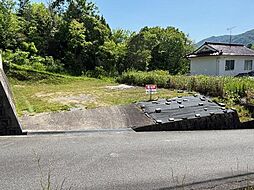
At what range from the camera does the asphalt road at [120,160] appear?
3430mm

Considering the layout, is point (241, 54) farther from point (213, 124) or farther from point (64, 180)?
point (64, 180)

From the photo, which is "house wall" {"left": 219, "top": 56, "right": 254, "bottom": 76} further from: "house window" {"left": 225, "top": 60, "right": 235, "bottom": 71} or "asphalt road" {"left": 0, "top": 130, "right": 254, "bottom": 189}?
"asphalt road" {"left": 0, "top": 130, "right": 254, "bottom": 189}

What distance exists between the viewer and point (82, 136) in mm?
5809

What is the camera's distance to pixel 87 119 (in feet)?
23.4

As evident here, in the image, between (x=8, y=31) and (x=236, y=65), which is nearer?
(x=8, y=31)

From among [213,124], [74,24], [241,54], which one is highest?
[74,24]

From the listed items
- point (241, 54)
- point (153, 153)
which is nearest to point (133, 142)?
point (153, 153)

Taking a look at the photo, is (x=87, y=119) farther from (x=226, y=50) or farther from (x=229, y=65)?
(x=226, y=50)

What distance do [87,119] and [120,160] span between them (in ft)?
10.2

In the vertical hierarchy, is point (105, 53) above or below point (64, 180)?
above

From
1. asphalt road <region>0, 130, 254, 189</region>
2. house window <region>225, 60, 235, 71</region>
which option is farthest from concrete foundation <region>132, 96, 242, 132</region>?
house window <region>225, 60, 235, 71</region>

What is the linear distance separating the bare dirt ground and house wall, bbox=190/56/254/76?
14.2 meters

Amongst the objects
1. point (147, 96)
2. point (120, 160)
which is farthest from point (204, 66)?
point (120, 160)

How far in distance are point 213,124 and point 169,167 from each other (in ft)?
13.1
